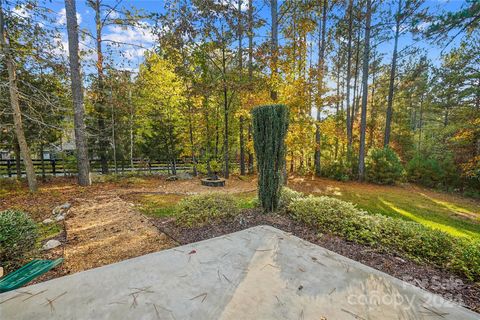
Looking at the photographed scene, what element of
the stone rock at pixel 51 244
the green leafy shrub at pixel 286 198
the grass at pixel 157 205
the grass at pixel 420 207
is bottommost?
the grass at pixel 420 207

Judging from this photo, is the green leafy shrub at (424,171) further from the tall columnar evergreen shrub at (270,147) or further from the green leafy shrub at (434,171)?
the tall columnar evergreen shrub at (270,147)

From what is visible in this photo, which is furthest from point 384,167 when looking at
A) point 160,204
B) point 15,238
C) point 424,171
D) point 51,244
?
point 15,238

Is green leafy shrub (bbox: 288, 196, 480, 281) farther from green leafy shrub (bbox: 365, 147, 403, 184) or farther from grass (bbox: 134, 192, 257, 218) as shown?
green leafy shrub (bbox: 365, 147, 403, 184)

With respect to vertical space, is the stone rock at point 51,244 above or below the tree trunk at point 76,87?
below

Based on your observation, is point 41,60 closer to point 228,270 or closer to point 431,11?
point 228,270

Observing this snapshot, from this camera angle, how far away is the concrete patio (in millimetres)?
1338

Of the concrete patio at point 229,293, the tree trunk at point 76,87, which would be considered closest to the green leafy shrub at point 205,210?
the concrete patio at point 229,293

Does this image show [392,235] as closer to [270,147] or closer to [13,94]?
Result: [270,147]

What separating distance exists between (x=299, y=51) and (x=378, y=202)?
5.50 metres

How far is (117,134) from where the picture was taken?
10719 mm

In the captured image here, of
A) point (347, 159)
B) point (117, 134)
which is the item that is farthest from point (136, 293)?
point (347, 159)

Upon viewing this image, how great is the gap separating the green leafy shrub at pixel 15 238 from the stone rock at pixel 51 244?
0.97 feet

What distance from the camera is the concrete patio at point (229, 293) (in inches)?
52.7

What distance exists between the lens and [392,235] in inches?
119
